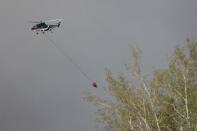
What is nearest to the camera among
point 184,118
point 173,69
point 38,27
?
point 184,118

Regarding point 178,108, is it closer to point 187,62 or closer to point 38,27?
point 187,62

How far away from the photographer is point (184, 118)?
33.9 meters

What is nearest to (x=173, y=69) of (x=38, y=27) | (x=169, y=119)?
(x=169, y=119)

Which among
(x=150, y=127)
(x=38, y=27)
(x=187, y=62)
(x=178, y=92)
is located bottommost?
(x=150, y=127)

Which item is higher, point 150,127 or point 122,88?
point 122,88

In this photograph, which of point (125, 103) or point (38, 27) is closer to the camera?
point (125, 103)

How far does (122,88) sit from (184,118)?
530 centimetres

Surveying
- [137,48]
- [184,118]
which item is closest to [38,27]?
[137,48]

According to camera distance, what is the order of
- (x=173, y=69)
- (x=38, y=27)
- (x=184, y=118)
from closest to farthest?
1. (x=184, y=118)
2. (x=173, y=69)
3. (x=38, y=27)

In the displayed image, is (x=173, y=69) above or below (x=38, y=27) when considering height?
below

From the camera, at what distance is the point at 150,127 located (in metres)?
34.1

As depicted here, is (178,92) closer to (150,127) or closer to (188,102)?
(188,102)

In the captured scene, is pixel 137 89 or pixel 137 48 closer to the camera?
pixel 137 89

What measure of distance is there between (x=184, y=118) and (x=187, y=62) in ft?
15.2
